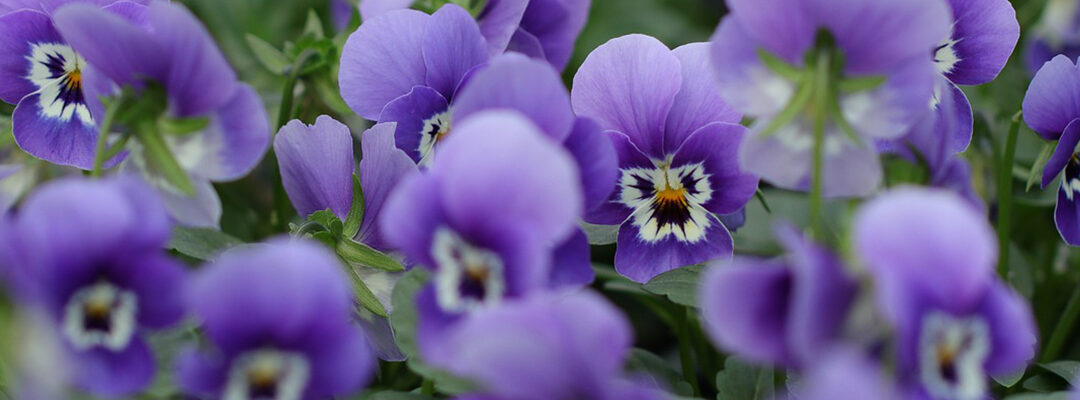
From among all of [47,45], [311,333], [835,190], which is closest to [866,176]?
[835,190]

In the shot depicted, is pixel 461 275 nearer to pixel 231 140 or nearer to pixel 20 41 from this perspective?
pixel 231 140

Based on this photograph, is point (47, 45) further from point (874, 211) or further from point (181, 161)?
point (874, 211)

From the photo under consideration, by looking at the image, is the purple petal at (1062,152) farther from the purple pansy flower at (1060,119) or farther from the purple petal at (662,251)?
the purple petal at (662,251)

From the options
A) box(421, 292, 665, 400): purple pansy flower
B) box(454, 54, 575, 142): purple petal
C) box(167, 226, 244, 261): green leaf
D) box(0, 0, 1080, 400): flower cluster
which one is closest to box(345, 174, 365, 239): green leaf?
box(0, 0, 1080, 400): flower cluster

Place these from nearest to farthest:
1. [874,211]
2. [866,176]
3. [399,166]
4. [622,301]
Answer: [874,211] → [866,176] → [399,166] → [622,301]

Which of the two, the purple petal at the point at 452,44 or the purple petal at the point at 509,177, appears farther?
the purple petal at the point at 452,44

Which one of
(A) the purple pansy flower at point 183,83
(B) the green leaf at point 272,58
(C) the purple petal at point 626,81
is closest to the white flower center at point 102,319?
(A) the purple pansy flower at point 183,83

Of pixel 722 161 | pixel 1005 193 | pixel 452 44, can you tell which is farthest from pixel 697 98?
pixel 1005 193
